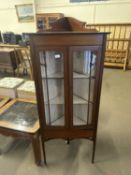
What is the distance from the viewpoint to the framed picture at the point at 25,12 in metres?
5.08

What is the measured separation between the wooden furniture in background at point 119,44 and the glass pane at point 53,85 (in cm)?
353

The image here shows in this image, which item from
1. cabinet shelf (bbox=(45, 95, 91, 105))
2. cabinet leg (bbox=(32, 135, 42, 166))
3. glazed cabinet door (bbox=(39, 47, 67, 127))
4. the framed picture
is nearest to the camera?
glazed cabinet door (bbox=(39, 47, 67, 127))

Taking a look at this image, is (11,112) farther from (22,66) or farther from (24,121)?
(22,66)

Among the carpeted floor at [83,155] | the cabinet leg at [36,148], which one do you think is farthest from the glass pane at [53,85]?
the carpeted floor at [83,155]

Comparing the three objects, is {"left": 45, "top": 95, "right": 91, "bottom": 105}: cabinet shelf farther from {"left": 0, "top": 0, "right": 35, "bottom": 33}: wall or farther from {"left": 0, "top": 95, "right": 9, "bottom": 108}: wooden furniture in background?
{"left": 0, "top": 0, "right": 35, "bottom": 33}: wall

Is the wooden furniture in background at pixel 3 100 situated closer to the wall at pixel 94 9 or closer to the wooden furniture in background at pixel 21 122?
the wooden furniture in background at pixel 21 122

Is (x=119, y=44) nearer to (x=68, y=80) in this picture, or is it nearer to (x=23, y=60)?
(x=23, y=60)

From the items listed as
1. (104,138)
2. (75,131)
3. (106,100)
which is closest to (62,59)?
(75,131)

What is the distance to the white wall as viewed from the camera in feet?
14.3

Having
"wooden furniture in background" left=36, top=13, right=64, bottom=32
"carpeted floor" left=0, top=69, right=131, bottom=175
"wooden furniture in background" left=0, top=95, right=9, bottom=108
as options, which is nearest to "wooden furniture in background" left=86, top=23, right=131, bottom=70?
"wooden furniture in background" left=36, top=13, right=64, bottom=32

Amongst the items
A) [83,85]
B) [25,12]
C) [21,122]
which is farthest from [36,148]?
A: [25,12]

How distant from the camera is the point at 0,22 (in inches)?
227

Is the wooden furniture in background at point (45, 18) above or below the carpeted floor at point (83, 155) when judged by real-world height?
above

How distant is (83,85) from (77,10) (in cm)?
416
